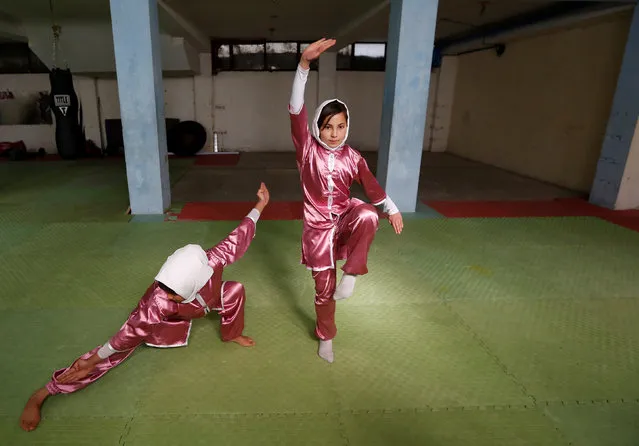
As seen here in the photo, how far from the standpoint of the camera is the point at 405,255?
426 centimetres

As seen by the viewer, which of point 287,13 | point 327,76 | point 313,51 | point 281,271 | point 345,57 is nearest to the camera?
point 313,51

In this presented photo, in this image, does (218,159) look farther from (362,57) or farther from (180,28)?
(362,57)

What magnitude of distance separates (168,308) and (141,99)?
371cm

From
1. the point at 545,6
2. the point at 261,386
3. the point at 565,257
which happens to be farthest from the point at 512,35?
the point at 261,386

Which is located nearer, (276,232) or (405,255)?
(405,255)

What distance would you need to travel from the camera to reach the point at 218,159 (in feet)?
34.5

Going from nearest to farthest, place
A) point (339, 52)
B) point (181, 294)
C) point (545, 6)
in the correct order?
point (181, 294) → point (545, 6) → point (339, 52)

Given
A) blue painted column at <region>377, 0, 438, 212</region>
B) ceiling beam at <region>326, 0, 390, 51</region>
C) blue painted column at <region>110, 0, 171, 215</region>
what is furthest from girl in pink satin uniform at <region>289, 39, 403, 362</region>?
ceiling beam at <region>326, 0, 390, 51</region>

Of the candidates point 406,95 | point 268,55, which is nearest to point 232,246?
point 406,95

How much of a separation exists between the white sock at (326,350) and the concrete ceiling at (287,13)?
6.15 metres

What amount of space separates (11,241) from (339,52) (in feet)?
33.0

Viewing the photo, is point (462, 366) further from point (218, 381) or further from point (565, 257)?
point (565, 257)

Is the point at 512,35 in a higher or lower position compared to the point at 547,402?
higher

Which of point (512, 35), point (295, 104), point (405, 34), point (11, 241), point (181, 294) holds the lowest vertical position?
point (11, 241)
